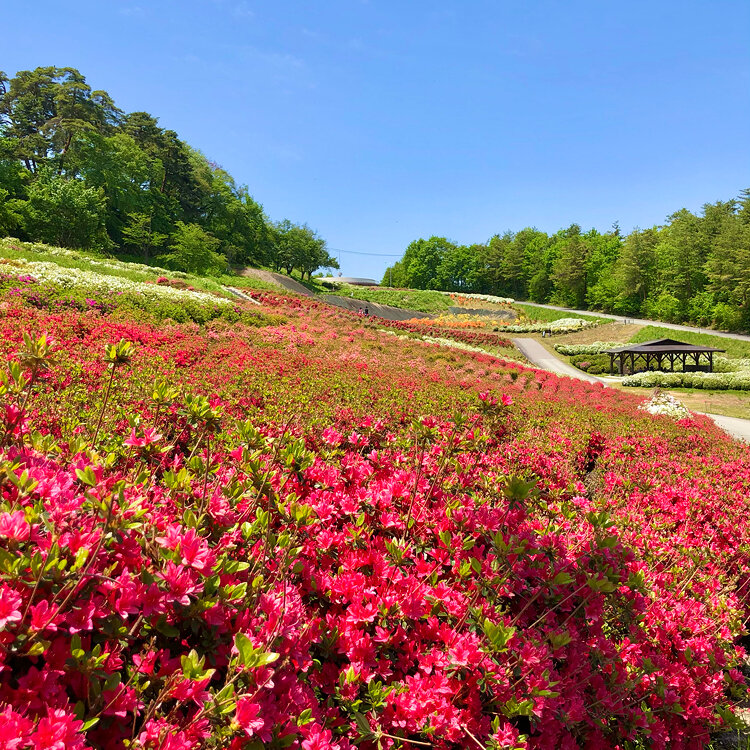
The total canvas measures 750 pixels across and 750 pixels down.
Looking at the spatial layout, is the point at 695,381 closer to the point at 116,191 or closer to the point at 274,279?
the point at 274,279

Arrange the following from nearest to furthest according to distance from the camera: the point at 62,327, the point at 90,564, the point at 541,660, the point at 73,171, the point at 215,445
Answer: the point at 90,564
the point at 541,660
the point at 215,445
the point at 62,327
the point at 73,171

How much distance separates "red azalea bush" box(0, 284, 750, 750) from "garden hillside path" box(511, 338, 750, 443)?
1154 centimetres

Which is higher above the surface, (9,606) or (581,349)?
(581,349)

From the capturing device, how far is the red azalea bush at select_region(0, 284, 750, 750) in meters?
1.05

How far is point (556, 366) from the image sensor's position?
27312 millimetres

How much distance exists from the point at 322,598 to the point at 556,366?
28.3 metres

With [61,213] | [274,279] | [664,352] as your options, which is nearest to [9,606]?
[664,352]

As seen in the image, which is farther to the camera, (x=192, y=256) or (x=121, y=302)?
(x=192, y=256)

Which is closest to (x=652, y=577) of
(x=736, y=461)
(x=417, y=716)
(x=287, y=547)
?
(x=417, y=716)

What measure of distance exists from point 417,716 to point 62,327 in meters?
8.64

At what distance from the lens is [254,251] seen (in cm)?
5550

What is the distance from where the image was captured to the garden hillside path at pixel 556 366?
12892 millimetres

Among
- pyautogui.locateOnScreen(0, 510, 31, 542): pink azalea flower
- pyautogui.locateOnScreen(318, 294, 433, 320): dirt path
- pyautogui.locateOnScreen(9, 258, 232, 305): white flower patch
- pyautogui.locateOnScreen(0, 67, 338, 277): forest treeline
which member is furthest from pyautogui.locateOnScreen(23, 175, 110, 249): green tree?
pyautogui.locateOnScreen(0, 510, 31, 542): pink azalea flower

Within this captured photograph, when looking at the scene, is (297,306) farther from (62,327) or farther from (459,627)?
(459,627)
